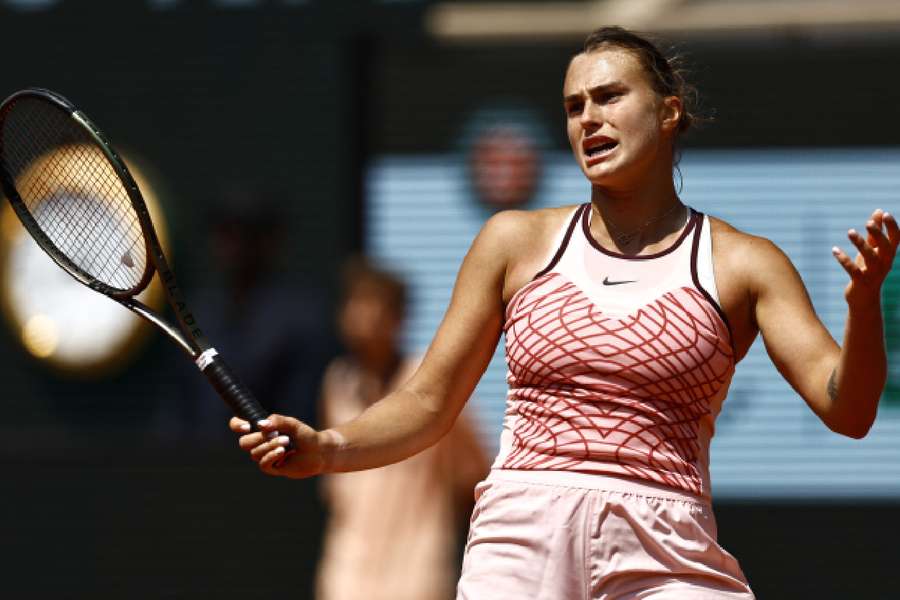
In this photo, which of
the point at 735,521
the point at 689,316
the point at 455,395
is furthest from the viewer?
the point at 735,521

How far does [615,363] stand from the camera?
2.95 meters

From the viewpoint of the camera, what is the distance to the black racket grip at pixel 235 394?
3037 millimetres

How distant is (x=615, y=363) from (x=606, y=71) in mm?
568

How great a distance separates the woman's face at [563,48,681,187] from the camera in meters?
3.12

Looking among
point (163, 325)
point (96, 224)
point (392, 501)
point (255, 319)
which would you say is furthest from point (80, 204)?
point (255, 319)

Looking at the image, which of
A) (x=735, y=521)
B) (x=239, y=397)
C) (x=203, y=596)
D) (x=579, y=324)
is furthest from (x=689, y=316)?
(x=203, y=596)

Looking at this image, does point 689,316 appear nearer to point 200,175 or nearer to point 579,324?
point 579,324

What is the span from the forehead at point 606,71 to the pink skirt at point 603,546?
74cm

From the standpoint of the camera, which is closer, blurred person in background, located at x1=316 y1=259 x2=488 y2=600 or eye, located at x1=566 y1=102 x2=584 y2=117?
eye, located at x1=566 y1=102 x2=584 y2=117

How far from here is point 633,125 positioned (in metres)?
3.12

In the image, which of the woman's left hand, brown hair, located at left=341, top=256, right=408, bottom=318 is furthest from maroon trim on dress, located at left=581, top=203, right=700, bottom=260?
brown hair, located at left=341, top=256, right=408, bottom=318

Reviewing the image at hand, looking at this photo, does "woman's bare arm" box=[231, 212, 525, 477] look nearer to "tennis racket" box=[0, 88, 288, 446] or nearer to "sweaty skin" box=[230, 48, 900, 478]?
"sweaty skin" box=[230, 48, 900, 478]

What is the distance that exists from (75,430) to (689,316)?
479 cm

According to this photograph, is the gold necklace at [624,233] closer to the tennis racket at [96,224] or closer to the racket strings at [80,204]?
the tennis racket at [96,224]
